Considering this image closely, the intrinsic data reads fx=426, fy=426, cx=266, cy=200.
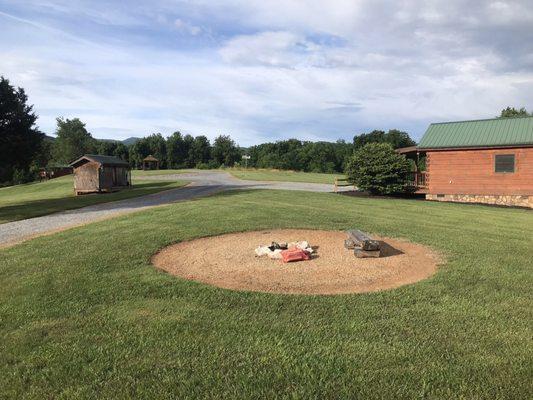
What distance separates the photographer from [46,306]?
18.1 feet

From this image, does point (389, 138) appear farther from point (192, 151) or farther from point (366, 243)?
point (366, 243)

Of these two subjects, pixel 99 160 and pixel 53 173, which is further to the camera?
pixel 53 173

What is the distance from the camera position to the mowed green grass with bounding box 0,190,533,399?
11.6 ft

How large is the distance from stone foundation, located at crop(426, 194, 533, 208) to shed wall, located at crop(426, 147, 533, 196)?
0.17 m

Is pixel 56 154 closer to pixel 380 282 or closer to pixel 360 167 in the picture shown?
pixel 360 167

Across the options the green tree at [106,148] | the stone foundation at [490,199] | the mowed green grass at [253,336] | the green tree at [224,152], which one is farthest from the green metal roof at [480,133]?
the green tree at [106,148]

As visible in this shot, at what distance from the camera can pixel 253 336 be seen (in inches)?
176

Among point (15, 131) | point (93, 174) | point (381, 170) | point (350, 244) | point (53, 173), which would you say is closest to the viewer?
point (350, 244)

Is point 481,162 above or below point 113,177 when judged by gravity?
above

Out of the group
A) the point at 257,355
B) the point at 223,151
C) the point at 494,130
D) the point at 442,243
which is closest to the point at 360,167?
the point at 494,130

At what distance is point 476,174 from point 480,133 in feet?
7.89

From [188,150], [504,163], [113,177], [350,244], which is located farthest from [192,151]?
[350,244]

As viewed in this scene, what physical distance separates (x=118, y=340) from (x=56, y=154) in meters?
94.2

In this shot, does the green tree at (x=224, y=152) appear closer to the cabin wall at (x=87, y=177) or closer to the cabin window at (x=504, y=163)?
the cabin wall at (x=87, y=177)
